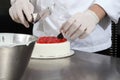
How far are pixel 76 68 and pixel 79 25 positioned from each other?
30cm

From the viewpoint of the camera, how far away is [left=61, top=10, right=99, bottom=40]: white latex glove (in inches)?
44.4

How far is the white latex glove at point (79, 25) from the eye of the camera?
3.70ft

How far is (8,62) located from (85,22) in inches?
22.7

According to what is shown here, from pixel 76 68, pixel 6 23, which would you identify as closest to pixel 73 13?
pixel 76 68

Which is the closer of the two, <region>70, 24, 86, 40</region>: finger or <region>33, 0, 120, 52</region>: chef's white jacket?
<region>70, 24, 86, 40</region>: finger

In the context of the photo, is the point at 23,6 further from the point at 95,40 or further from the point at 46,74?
the point at 46,74

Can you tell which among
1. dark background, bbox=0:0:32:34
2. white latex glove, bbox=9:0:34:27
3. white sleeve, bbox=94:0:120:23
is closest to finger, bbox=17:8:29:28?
white latex glove, bbox=9:0:34:27

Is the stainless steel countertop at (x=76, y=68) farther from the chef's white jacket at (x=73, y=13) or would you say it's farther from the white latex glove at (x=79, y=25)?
the chef's white jacket at (x=73, y=13)

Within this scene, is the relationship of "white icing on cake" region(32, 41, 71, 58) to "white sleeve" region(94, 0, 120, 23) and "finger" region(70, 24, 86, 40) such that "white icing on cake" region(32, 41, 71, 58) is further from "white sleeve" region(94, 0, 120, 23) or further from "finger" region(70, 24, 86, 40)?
"white sleeve" region(94, 0, 120, 23)

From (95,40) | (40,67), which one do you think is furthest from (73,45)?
(40,67)

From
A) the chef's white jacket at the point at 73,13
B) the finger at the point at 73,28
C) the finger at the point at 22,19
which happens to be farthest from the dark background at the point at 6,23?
the finger at the point at 73,28

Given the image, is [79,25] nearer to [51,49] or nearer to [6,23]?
[51,49]

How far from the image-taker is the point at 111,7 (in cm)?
128

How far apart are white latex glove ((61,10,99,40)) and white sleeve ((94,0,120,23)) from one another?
63 millimetres
